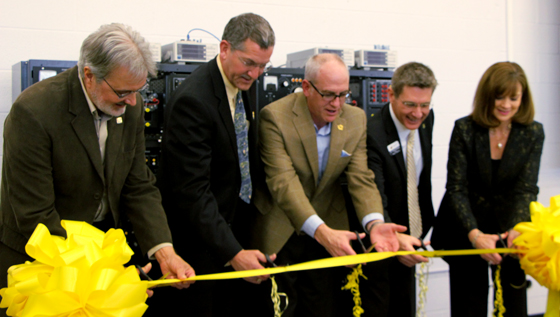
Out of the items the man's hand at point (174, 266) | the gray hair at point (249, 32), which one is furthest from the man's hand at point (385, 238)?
the gray hair at point (249, 32)

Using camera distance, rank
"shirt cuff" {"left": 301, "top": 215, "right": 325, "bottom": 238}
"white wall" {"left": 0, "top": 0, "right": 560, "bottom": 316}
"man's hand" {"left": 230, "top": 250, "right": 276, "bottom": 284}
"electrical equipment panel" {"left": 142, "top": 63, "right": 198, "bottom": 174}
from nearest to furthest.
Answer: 1. "man's hand" {"left": 230, "top": 250, "right": 276, "bottom": 284}
2. "shirt cuff" {"left": 301, "top": 215, "right": 325, "bottom": 238}
3. "electrical equipment panel" {"left": 142, "top": 63, "right": 198, "bottom": 174}
4. "white wall" {"left": 0, "top": 0, "right": 560, "bottom": 316}

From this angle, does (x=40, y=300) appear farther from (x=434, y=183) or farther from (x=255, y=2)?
(x=434, y=183)

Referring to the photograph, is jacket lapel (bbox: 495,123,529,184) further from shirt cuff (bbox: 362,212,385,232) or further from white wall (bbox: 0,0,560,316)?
white wall (bbox: 0,0,560,316)

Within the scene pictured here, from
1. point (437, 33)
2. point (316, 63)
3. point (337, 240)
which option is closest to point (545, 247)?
point (337, 240)

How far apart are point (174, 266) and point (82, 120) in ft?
1.94

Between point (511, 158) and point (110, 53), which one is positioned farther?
point (511, 158)

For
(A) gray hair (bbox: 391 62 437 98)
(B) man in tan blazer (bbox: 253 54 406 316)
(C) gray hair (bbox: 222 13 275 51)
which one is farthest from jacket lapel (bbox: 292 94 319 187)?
(A) gray hair (bbox: 391 62 437 98)

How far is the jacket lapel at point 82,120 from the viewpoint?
157 cm

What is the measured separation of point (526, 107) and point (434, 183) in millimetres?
1568

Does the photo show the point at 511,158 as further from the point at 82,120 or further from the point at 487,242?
the point at 82,120

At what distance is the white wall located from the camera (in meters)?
3.26

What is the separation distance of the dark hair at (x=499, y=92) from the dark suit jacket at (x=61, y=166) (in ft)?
5.18

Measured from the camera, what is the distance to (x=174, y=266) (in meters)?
1.74

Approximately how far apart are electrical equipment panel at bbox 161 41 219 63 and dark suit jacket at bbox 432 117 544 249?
1.41 meters
